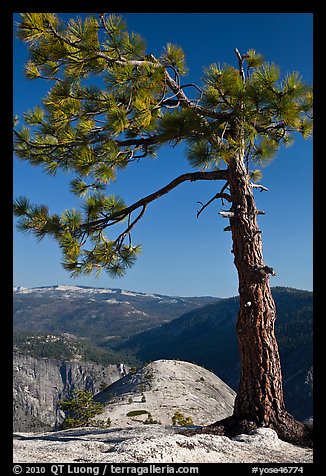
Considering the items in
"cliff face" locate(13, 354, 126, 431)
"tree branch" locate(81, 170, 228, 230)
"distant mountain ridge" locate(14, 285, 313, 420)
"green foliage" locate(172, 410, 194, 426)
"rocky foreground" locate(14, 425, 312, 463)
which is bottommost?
"cliff face" locate(13, 354, 126, 431)

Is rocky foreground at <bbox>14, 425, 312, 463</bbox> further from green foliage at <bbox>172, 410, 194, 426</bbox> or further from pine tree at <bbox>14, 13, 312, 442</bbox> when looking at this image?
green foliage at <bbox>172, 410, 194, 426</bbox>

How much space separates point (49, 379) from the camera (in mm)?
119750

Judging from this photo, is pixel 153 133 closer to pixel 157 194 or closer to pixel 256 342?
pixel 157 194

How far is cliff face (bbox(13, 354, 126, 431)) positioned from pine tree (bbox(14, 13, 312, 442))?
3997 inches

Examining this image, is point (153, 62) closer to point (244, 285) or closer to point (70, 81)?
point (70, 81)

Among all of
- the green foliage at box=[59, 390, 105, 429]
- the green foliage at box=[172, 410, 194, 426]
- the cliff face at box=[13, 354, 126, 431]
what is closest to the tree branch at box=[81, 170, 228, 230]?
the green foliage at box=[172, 410, 194, 426]

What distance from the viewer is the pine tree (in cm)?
516

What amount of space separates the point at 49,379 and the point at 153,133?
4890 inches

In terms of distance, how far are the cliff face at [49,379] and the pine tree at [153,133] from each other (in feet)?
333

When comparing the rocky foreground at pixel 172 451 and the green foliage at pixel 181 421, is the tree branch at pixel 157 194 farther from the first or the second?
the green foliage at pixel 181 421

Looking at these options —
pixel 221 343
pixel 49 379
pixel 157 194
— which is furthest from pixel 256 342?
pixel 49 379

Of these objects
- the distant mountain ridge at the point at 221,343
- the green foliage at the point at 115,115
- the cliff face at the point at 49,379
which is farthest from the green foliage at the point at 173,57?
the cliff face at the point at 49,379

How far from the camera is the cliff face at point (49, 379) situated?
348 feet
